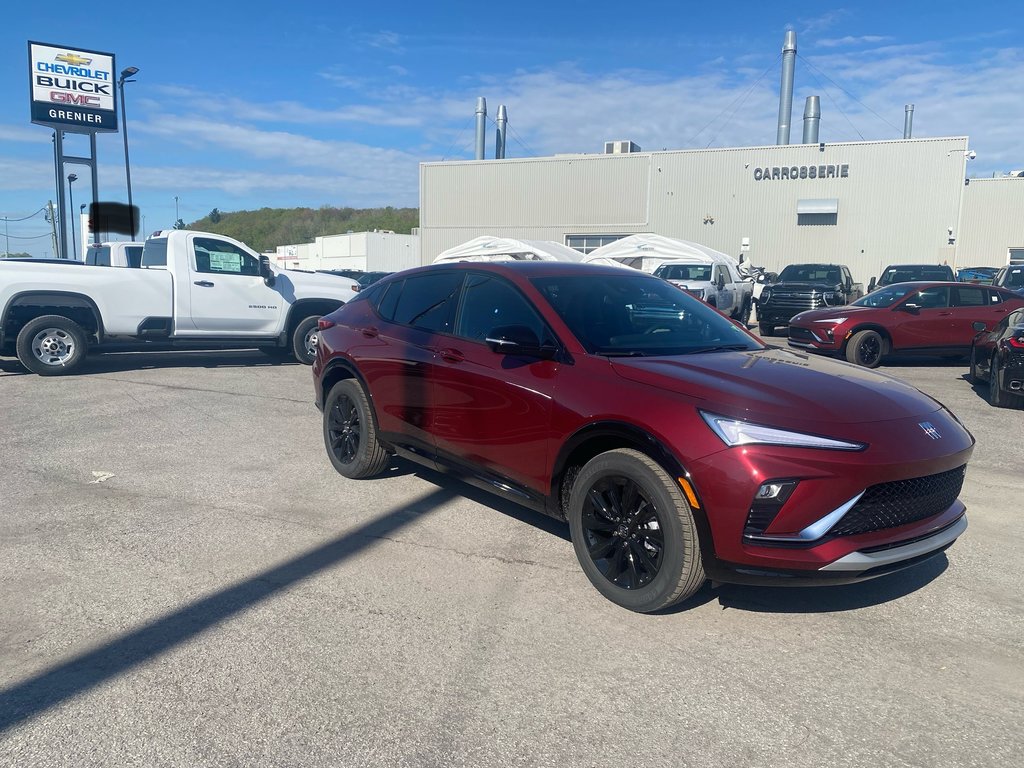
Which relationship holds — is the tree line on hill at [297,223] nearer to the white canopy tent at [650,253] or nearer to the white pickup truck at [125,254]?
the white canopy tent at [650,253]

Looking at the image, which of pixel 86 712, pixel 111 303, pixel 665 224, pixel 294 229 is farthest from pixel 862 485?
pixel 294 229

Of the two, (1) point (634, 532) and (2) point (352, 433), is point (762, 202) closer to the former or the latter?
(2) point (352, 433)

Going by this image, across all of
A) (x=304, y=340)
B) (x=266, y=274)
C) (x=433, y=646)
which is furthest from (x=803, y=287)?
(x=433, y=646)

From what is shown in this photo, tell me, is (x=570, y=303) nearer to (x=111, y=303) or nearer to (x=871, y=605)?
(x=871, y=605)

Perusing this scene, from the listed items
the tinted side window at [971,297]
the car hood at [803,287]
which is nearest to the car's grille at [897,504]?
the tinted side window at [971,297]

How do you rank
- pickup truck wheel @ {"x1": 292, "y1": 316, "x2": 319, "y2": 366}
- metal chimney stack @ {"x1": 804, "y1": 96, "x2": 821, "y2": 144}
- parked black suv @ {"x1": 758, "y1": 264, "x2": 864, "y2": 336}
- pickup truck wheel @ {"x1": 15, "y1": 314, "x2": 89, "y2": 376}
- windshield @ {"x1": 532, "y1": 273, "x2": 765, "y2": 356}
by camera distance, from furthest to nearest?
metal chimney stack @ {"x1": 804, "y1": 96, "x2": 821, "y2": 144} < parked black suv @ {"x1": 758, "y1": 264, "x2": 864, "y2": 336} < pickup truck wheel @ {"x1": 292, "y1": 316, "x2": 319, "y2": 366} < pickup truck wheel @ {"x1": 15, "y1": 314, "x2": 89, "y2": 376} < windshield @ {"x1": 532, "y1": 273, "x2": 765, "y2": 356}

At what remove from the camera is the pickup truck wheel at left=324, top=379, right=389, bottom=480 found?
5.85 m

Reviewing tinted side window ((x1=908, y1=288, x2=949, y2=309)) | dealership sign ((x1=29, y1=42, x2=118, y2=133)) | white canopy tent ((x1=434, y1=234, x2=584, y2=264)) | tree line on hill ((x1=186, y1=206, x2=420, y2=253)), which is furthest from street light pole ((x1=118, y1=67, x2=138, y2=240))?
tree line on hill ((x1=186, y1=206, x2=420, y2=253))

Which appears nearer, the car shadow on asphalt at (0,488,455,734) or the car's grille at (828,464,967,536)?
the car shadow on asphalt at (0,488,455,734)

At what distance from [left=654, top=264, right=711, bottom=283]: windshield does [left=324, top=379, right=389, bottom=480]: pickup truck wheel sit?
50.4ft

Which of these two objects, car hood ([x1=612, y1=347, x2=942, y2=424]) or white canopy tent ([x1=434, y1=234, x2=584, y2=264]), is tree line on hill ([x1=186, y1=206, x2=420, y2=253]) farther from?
car hood ([x1=612, y1=347, x2=942, y2=424])

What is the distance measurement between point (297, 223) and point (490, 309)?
113397 millimetres

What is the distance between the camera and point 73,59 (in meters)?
29.0

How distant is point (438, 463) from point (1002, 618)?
315 centimetres
